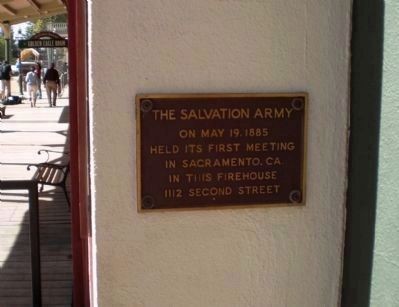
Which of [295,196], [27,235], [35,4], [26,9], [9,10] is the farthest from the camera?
[26,9]

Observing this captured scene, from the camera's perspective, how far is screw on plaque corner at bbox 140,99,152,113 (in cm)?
241

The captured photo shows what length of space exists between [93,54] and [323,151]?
975mm

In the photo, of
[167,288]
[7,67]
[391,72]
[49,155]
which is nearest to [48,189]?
[49,155]

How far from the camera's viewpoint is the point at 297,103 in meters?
2.51

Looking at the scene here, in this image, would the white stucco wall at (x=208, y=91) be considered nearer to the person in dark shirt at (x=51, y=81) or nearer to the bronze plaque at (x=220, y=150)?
the bronze plaque at (x=220, y=150)

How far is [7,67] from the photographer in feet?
78.4

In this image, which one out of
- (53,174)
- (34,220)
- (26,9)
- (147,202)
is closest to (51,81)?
(26,9)

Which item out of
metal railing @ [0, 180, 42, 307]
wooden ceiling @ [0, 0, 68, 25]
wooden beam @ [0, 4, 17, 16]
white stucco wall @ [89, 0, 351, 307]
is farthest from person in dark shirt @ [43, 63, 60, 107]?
white stucco wall @ [89, 0, 351, 307]

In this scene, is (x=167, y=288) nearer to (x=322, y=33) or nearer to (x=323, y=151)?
(x=323, y=151)

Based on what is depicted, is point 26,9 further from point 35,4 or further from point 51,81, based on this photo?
point 51,81

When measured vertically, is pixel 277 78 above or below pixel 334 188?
above

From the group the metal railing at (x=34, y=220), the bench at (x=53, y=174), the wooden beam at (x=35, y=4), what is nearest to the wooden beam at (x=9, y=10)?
the wooden beam at (x=35, y=4)

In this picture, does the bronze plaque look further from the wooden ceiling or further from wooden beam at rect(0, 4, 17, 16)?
wooden beam at rect(0, 4, 17, 16)

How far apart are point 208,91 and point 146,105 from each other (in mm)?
246
